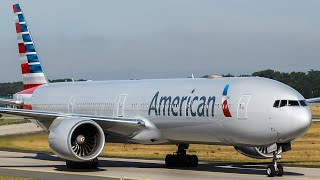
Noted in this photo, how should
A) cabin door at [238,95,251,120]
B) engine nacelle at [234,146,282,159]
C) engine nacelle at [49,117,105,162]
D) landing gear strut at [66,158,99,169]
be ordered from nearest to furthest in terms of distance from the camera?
cabin door at [238,95,251,120]
engine nacelle at [49,117,105,162]
engine nacelle at [234,146,282,159]
landing gear strut at [66,158,99,169]

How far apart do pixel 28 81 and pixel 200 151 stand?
12.3 meters

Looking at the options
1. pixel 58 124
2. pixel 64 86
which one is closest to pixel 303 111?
pixel 58 124

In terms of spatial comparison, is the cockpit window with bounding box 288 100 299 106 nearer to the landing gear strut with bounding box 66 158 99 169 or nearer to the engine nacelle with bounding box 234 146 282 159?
the engine nacelle with bounding box 234 146 282 159

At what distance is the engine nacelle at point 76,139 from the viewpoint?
31938 millimetres

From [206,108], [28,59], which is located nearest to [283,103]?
[206,108]

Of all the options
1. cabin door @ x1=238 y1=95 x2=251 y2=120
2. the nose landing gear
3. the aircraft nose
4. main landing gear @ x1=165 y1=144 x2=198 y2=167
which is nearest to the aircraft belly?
cabin door @ x1=238 y1=95 x2=251 y2=120

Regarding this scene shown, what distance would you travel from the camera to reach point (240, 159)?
4031 cm

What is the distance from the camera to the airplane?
28578 mm

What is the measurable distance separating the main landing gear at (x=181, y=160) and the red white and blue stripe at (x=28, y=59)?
12.6m

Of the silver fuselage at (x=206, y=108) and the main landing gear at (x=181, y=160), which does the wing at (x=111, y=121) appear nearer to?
the silver fuselage at (x=206, y=108)

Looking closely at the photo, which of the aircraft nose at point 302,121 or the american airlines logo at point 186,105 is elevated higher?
the american airlines logo at point 186,105

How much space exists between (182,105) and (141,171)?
356cm

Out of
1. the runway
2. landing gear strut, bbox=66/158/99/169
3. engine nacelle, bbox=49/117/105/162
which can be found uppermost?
engine nacelle, bbox=49/117/105/162

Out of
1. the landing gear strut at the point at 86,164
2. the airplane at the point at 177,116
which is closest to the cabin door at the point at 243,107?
the airplane at the point at 177,116
